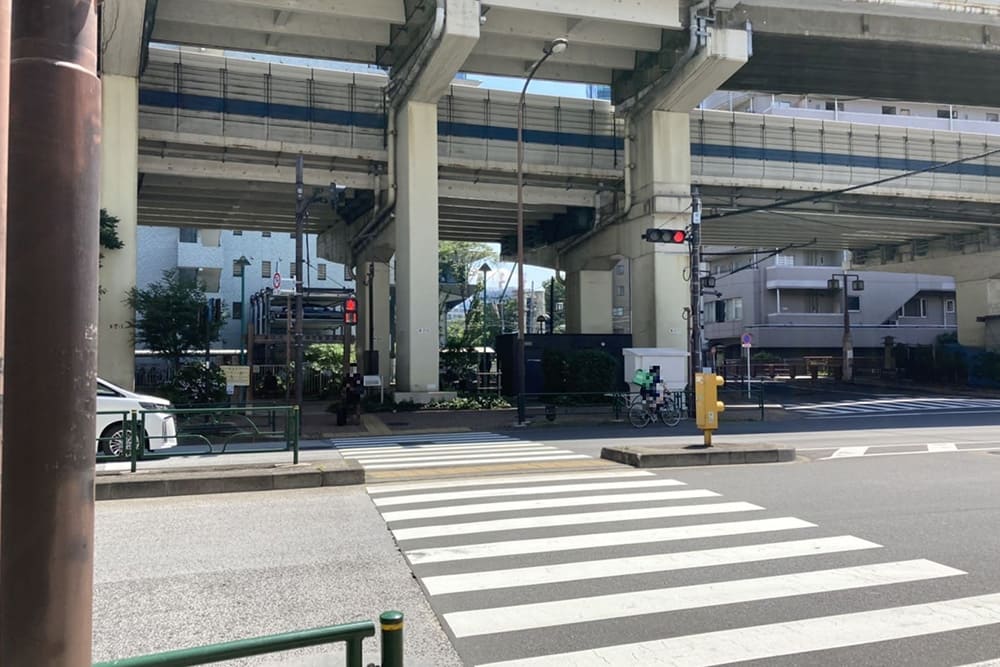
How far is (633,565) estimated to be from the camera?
22.9ft

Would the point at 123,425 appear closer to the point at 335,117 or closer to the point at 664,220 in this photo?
the point at 335,117

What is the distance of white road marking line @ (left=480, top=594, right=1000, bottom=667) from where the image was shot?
191 inches

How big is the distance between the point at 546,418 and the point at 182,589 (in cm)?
1834

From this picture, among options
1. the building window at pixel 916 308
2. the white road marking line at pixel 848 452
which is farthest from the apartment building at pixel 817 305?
the white road marking line at pixel 848 452

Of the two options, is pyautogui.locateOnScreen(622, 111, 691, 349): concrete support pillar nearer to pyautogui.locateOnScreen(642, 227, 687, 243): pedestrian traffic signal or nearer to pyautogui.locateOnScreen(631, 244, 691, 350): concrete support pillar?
pyautogui.locateOnScreen(631, 244, 691, 350): concrete support pillar

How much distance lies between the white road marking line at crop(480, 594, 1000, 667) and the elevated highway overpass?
23.3 m

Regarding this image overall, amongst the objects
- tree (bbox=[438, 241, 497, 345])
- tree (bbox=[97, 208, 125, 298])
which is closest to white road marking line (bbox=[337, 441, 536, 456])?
tree (bbox=[97, 208, 125, 298])

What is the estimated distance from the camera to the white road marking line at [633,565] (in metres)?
6.50

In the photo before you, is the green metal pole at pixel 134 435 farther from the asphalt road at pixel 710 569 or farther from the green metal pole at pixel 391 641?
the green metal pole at pixel 391 641

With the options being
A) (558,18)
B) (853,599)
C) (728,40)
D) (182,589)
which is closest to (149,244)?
(558,18)

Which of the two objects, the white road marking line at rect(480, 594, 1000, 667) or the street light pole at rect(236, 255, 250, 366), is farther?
the street light pole at rect(236, 255, 250, 366)

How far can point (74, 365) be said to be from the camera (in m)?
2.22

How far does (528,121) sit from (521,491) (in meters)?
25.3

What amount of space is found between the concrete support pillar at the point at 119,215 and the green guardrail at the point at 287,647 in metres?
25.4
